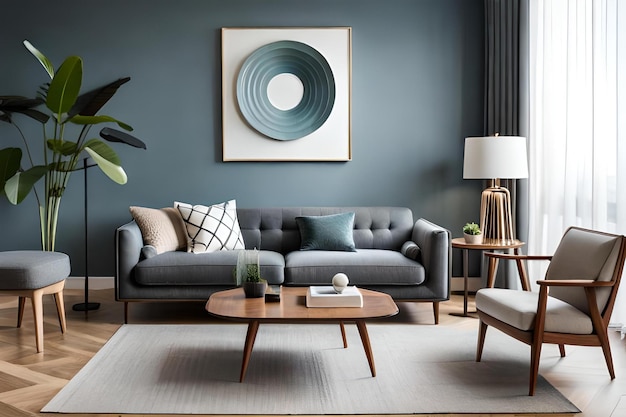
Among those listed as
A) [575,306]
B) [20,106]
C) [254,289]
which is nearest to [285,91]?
[20,106]

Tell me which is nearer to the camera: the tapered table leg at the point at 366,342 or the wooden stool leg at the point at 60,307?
the tapered table leg at the point at 366,342

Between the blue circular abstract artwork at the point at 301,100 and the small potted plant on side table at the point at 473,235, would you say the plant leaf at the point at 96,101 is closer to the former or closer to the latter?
the blue circular abstract artwork at the point at 301,100

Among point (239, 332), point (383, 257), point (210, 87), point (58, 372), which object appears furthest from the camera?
point (210, 87)

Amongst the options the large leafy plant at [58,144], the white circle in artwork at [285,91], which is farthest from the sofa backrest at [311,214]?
the large leafy plant at [58,144]

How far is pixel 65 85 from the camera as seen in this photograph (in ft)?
13.7

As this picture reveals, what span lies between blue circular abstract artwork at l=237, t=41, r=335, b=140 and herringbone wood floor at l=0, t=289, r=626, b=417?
1.57m

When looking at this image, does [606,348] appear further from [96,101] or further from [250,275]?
[96,101]

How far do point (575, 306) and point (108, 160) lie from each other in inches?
119

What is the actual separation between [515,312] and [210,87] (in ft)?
10.7

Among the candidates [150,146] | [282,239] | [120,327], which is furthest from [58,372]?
[150,146]

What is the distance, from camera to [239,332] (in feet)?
13.1

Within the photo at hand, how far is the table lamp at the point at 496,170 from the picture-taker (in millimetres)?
4430

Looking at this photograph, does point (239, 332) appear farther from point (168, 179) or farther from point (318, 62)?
point (318, 62)

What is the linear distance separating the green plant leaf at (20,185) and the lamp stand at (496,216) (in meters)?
3.08
